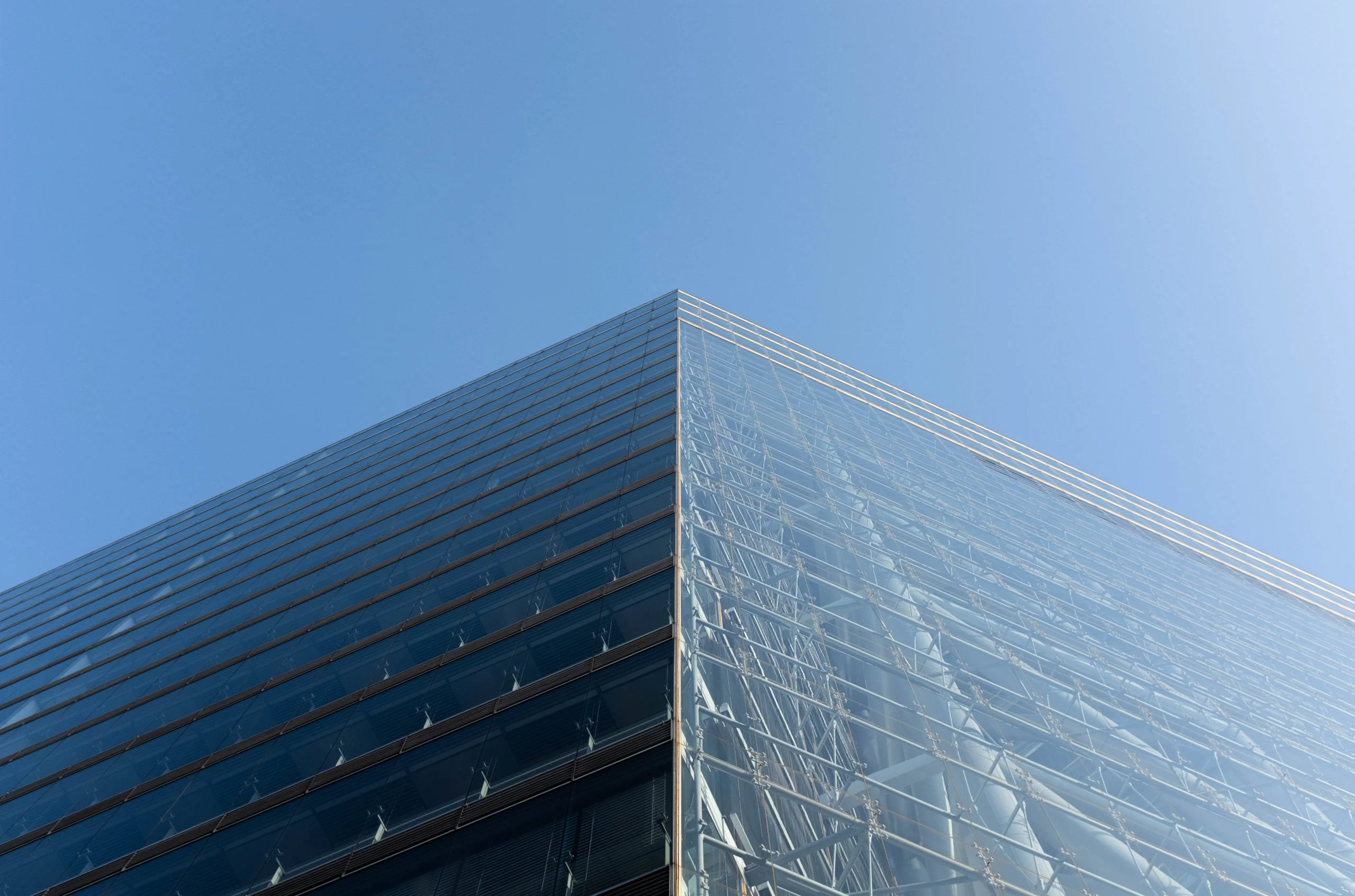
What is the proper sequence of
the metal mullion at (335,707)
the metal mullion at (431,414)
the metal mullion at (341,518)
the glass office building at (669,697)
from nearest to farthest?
the glass office building at (669,697) < the metal mullion at (335,707) < the metal mullion at (341,518) < the metal mullion at (431,414)

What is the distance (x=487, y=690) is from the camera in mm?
13016

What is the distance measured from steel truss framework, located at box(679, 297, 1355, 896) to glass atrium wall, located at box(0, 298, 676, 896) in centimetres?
82

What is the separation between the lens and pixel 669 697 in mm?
10688

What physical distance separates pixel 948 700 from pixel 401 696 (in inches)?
289

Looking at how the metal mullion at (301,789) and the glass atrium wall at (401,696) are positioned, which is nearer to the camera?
the glass atrium wall at (401,696)

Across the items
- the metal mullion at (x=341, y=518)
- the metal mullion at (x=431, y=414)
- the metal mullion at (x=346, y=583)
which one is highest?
the metal mullion at (x=431, y=414)

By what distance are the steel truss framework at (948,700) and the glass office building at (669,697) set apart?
58 mm

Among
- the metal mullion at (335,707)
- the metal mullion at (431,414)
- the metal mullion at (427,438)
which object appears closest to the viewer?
the metal mullion at (335,707)

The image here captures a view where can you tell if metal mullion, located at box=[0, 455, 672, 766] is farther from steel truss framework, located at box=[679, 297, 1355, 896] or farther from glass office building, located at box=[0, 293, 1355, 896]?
steel truss framework, located at box=[679, 297, 1355, 896]

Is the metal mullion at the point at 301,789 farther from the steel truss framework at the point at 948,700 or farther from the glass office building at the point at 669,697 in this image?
the steel truss framework at the point at 948,700

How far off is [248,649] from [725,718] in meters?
11.7

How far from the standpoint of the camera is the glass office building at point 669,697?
33.7ft

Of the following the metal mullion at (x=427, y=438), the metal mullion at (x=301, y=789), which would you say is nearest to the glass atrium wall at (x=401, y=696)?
the metal mullion at (x=301, y=789)

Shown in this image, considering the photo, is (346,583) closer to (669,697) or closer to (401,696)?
(401,696)
